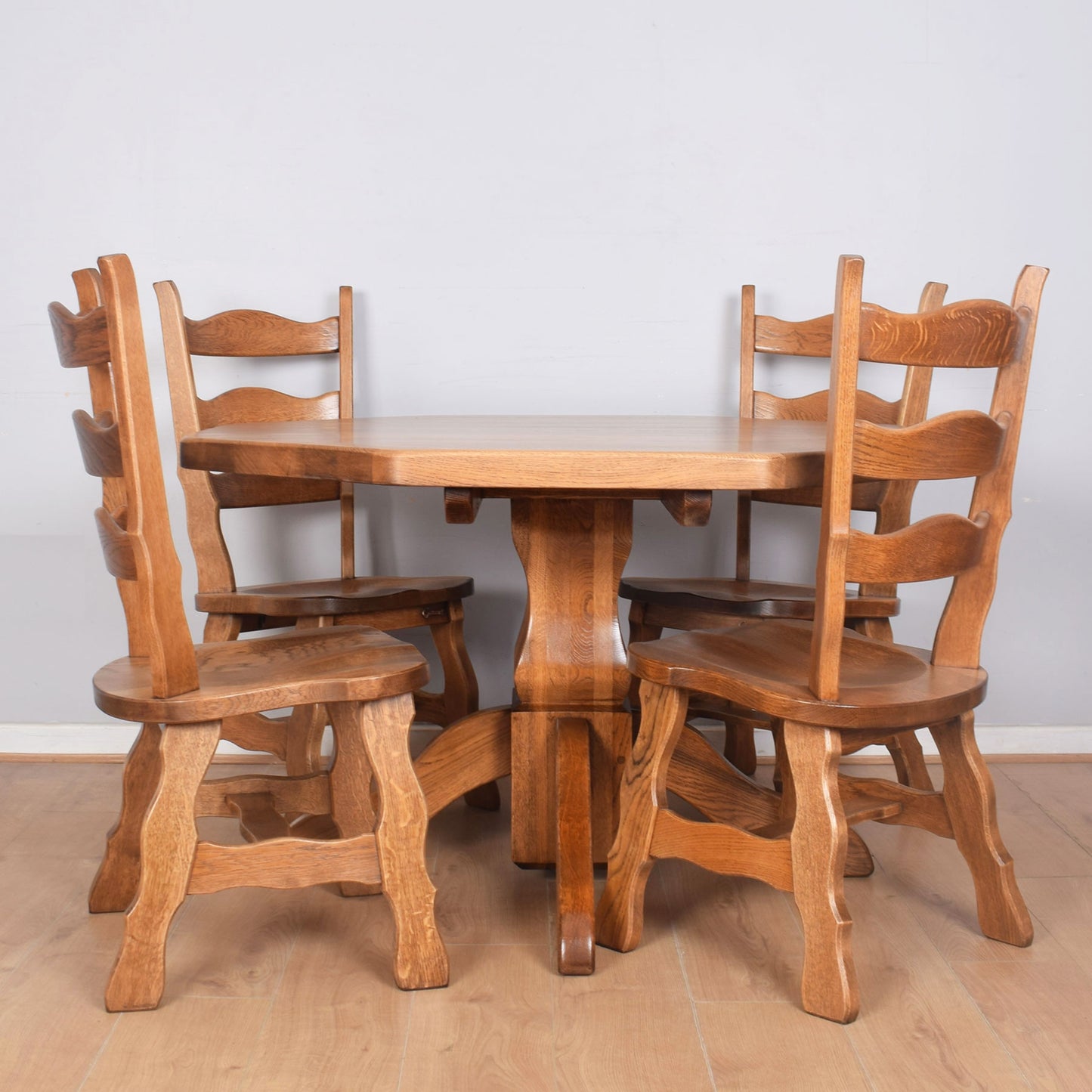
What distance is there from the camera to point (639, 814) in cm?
183

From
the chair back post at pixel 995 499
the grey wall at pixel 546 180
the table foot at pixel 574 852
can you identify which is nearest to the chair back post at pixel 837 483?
the chair back post at pixel 995 499

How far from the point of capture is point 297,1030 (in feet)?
5.36

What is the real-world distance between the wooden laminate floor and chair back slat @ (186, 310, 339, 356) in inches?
44.7

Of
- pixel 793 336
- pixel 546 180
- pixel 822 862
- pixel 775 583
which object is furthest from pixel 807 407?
pixel 822 862

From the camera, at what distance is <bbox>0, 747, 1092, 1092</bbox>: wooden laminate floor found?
60.3 inches

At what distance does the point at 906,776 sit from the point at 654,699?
2.58ft

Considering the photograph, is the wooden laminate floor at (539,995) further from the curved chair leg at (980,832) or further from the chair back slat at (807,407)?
the chair back slat at (807,407)

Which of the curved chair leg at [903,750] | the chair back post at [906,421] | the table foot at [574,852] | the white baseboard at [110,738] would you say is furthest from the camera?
the white baseboard at [110,738]

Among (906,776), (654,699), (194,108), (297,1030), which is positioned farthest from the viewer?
(194,108)

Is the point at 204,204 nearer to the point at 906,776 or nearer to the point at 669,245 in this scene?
the point at 669,245

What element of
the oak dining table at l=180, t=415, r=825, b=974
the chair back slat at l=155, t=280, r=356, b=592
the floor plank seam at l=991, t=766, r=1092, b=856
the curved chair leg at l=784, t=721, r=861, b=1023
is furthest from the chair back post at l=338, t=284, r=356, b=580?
the floor plank seam at l=991, t=766, r=1092, b=856

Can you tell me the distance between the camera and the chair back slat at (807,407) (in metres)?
2.62

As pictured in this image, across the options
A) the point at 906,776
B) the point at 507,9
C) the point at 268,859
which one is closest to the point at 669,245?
the point at 507,9

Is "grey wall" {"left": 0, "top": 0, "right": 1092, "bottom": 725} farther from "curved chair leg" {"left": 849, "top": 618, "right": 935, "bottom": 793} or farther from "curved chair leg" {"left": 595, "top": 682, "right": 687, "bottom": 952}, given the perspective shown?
"curved chair leg" {"left": 595, "top": 682, "right": 687, "bottom": 952}
